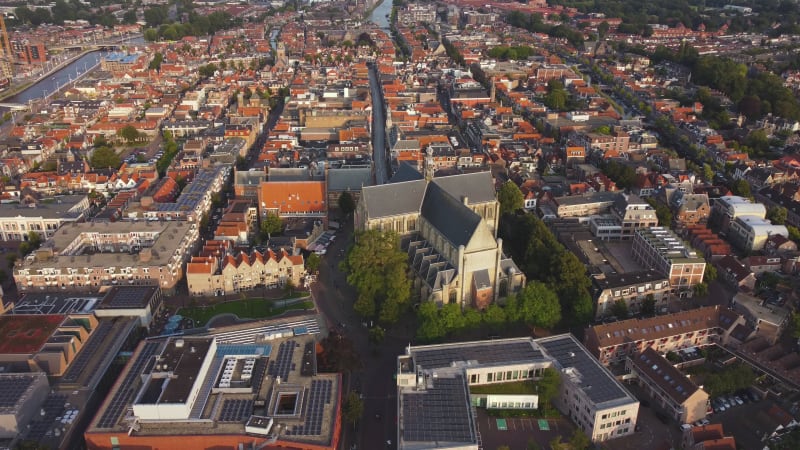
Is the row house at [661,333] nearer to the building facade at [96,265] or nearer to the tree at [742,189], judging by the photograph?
the tree at [742,189]

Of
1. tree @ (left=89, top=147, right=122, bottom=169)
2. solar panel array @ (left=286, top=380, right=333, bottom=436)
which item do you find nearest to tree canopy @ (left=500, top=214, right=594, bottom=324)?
solar panel array @ (left=286, top=380, right=333, bottom=436)

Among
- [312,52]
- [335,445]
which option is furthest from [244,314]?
[312,52]

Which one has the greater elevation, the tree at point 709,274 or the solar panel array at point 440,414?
the solar panel array at point 440,414

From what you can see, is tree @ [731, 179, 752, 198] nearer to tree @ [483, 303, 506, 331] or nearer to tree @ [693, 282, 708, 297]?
tree @ [693, 282, 708, 297]

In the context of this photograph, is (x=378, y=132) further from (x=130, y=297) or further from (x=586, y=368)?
(x=586, y=368)

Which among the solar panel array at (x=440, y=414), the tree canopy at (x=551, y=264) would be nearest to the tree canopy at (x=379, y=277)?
the solar panel array at (x=440, y=414)

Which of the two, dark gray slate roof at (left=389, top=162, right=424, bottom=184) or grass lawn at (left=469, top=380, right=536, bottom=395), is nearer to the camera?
grass lawn at (left=469, top=380, right=536, bottom=395)

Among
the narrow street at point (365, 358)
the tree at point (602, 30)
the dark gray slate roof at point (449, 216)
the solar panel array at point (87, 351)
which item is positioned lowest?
the narrow street at point (365, 358)
